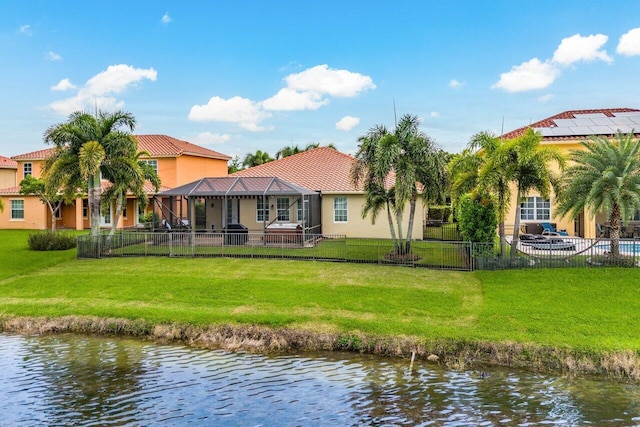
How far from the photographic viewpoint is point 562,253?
1756 cm

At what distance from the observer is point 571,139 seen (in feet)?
87.7

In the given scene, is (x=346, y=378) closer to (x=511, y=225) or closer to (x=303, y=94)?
(x=511, y=225)

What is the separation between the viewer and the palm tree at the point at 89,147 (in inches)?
886

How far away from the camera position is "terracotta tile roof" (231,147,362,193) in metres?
29.8

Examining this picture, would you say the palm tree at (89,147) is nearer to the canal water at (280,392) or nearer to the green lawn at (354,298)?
the green lawn at (354,298)

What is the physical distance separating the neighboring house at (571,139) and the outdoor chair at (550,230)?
1.73ft

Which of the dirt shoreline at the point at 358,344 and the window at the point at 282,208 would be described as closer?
the dirt shoreline at the point at 358,344

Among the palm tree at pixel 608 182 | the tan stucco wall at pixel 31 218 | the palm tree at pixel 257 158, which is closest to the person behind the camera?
the palm tree at pixel 608 182

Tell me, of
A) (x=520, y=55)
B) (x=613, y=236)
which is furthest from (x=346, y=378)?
(x=520, y=55)

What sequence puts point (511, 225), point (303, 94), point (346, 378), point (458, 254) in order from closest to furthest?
1. point (346, 378)
2. point (458, 254)
3. point (511, 225)
4. point (303, 94)

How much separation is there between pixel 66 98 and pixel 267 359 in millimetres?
30167

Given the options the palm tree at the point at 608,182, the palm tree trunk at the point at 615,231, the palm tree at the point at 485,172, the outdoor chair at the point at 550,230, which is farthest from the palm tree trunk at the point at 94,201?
the outdoor chair at the point at 550,230

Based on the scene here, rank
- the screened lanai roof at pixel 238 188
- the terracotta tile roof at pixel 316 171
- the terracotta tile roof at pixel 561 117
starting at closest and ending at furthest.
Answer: the screened lanai roof at pixel 238 188 → the terracotta tile roof at pixel 316 171 → the terracotta tile roof at pixel 561 117

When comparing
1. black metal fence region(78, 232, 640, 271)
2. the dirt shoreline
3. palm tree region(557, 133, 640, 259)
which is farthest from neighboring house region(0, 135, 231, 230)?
palm tree region(557, 133, 640, 259)
